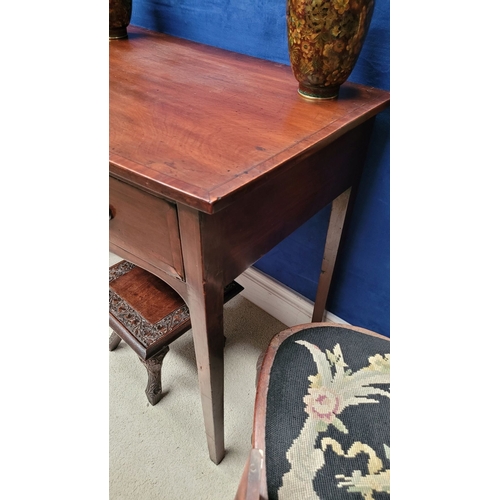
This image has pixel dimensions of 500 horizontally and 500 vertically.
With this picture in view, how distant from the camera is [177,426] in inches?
41.2

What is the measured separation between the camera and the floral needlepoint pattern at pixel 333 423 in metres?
0.54

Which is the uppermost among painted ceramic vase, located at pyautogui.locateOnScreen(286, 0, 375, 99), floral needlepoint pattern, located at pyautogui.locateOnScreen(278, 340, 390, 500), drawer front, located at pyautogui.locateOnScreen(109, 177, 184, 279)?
painted ceramic vase, located at pyautogui.locateOnScreen(286, 0, 375, 99)

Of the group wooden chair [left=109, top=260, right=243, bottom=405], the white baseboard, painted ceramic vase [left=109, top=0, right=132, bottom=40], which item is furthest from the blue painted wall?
wooden chair [left=109, top=260, right=243, bottom=405]

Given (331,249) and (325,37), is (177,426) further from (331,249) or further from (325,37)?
(325,37)

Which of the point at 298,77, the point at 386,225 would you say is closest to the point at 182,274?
the point at 298,77

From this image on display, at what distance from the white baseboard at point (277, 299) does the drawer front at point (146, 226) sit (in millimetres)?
689

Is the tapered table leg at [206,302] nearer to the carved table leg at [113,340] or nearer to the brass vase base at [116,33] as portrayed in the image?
the carved table leg at [113,340]

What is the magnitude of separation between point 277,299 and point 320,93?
0.75 metres

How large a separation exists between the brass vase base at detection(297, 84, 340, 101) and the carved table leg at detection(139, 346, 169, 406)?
63cm

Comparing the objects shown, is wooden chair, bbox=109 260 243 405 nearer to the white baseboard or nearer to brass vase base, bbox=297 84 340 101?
the white baseboard

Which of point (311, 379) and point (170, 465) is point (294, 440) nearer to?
point (311, 379)

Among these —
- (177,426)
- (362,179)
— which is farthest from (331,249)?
(177,426)

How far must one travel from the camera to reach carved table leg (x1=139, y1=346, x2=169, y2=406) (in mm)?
964

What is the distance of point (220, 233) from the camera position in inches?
21.8
